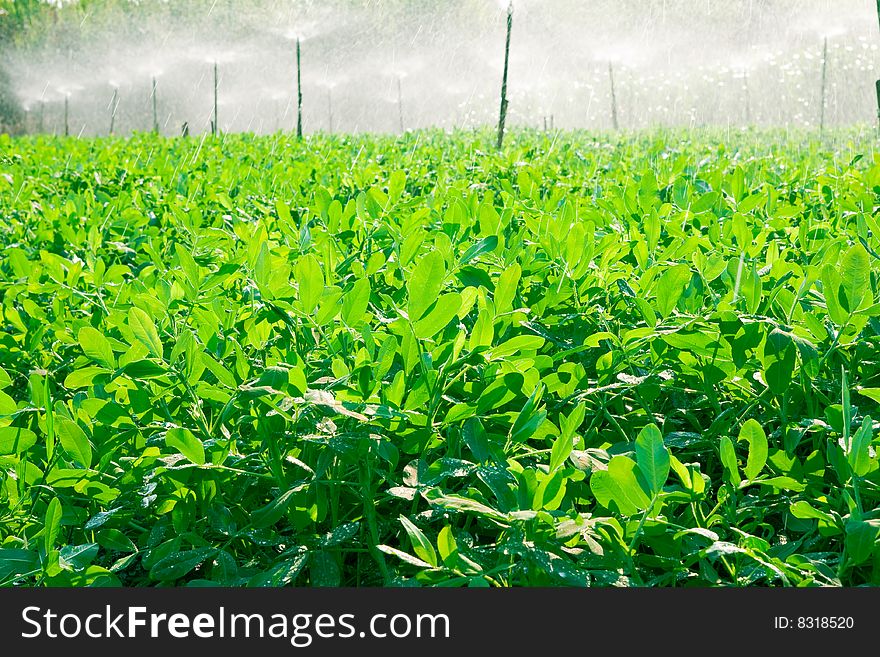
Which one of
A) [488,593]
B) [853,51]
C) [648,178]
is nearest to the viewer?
[488,593]

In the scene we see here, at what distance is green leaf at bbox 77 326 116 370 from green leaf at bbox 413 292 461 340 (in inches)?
18.3

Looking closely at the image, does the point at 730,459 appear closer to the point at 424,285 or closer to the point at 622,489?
the point at 622,489

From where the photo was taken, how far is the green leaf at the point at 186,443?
974 millimetres

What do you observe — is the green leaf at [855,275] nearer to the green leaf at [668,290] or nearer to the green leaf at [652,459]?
the green leaf at [668,290]

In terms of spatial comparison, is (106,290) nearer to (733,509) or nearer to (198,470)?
(198,470)

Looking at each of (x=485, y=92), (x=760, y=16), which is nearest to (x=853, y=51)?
(x=760, y=16)

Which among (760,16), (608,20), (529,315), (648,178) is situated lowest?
(529,315)

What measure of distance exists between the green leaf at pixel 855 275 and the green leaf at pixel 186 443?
3.08 feet

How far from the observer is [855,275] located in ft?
3.61

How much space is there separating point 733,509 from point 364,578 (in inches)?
20.1

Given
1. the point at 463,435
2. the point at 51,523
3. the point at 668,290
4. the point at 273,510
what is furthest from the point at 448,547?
the point at 668,290

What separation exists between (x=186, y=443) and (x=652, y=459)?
583 millimetres

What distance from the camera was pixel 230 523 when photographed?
1049 mm

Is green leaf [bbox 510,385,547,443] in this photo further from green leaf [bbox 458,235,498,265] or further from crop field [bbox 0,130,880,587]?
green leaf [bbox 458,235,498,265]
